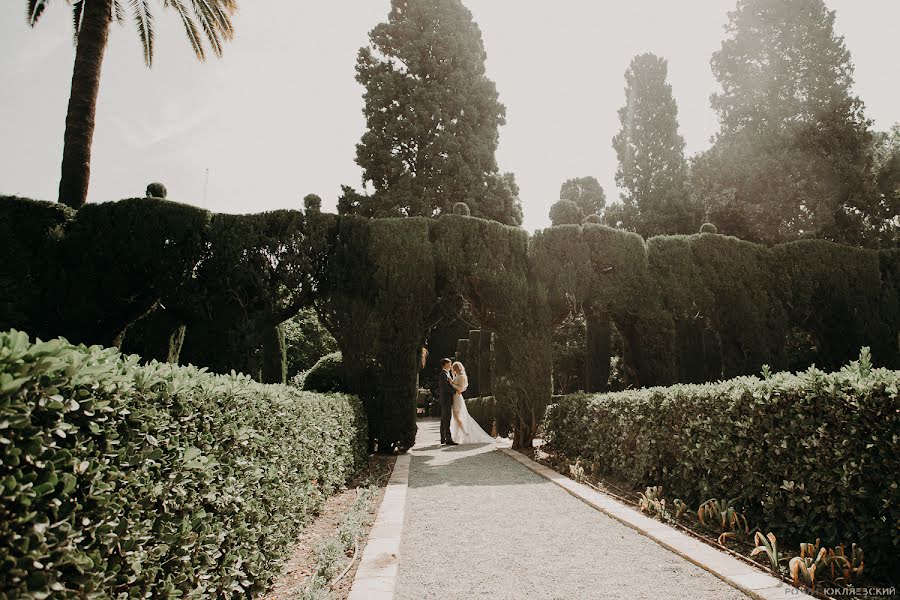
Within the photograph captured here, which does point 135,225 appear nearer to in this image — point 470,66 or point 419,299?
point 419,299

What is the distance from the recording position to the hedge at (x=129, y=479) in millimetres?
1509

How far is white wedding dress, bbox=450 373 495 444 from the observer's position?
1139 cm

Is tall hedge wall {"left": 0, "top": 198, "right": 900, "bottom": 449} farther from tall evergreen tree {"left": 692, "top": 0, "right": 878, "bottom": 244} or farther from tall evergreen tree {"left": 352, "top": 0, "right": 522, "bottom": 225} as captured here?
tall evergreen tree {"left": 692, "top": 0, "right": 878, "bottom": 244}

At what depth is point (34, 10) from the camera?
12.0m

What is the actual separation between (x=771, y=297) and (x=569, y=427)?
735 centimetres

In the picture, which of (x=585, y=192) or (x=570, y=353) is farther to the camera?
(x=585, y=192)

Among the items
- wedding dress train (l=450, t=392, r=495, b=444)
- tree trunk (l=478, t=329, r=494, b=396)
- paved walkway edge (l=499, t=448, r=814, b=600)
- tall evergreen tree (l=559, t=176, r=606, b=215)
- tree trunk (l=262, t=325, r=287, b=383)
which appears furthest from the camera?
tall evergreen tree (l=559, t=176, r=606, b=215)

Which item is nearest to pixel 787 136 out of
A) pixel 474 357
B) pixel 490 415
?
pixel 474 357

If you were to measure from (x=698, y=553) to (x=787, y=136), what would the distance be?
76.3 ft

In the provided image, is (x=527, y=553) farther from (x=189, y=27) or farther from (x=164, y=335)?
(x=189, y=27)

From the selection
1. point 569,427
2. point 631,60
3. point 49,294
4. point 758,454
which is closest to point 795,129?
point 631,60

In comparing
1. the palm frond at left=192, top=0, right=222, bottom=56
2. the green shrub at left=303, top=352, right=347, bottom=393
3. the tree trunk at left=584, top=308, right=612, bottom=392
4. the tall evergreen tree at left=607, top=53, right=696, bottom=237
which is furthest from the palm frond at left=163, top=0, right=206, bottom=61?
the tall evergreen tree at left=607, top=53, right=696, bottom=237

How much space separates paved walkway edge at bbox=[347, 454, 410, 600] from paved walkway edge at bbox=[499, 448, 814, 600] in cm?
215

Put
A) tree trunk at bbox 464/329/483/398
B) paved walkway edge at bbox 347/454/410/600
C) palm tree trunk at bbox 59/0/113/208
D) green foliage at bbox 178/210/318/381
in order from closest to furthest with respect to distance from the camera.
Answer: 1. paved walkway edge at bbox 347/454/410/600
2. green foliage at bbox 178/210/318/381
3. palm tree trunk at bbox 59/0/113/208
4. tree trunk at bbox 464/329/483/398
